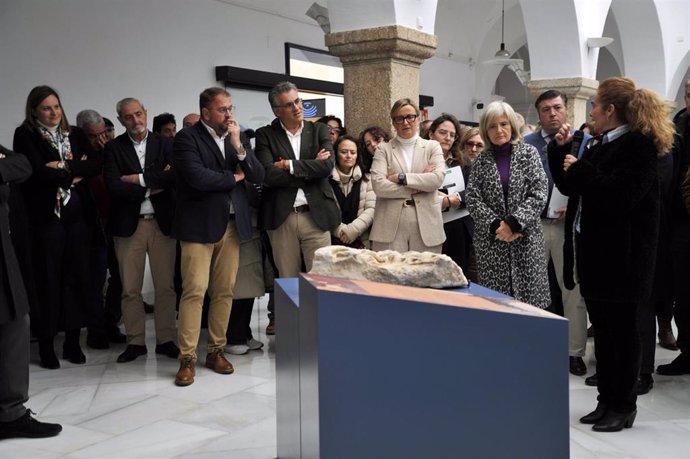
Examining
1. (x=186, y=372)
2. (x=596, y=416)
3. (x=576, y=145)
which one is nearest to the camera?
(x=596, y=416)

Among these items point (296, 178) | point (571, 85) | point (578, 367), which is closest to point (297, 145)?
point (296, 178)

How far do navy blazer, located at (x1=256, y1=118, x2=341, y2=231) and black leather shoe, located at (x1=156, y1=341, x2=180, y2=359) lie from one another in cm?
109

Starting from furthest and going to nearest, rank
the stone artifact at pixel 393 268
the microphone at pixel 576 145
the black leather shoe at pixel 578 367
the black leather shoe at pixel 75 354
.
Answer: the black leather shoe at pixel 75 354, the black leather shoe at pixel 578 367, the microphone at pixel 576 145, the stone artifact at pixel 393 268

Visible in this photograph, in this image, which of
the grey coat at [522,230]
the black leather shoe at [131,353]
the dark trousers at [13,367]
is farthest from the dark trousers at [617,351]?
the black leather shoe at [131,353]

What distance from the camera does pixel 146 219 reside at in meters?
5.02

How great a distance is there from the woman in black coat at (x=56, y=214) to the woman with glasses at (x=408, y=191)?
196cm

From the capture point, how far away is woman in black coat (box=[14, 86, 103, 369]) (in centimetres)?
478

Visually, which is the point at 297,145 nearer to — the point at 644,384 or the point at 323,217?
the point at 323,217

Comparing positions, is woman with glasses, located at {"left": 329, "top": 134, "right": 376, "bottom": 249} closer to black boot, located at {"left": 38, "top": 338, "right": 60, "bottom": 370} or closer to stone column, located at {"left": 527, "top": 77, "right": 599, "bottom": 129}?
black boot, located at {"left": 38, "top": 338, "right": 60, "bottom": 370}

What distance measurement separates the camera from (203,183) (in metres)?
4.34

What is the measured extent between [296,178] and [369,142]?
91cm

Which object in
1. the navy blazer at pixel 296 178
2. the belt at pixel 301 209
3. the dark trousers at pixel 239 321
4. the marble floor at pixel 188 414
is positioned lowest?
the marble floor at pixel 188 414

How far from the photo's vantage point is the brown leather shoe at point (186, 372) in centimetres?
452

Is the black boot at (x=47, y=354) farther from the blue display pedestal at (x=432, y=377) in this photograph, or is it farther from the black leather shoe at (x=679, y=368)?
the black leather shoe at (x=679, y=368)
